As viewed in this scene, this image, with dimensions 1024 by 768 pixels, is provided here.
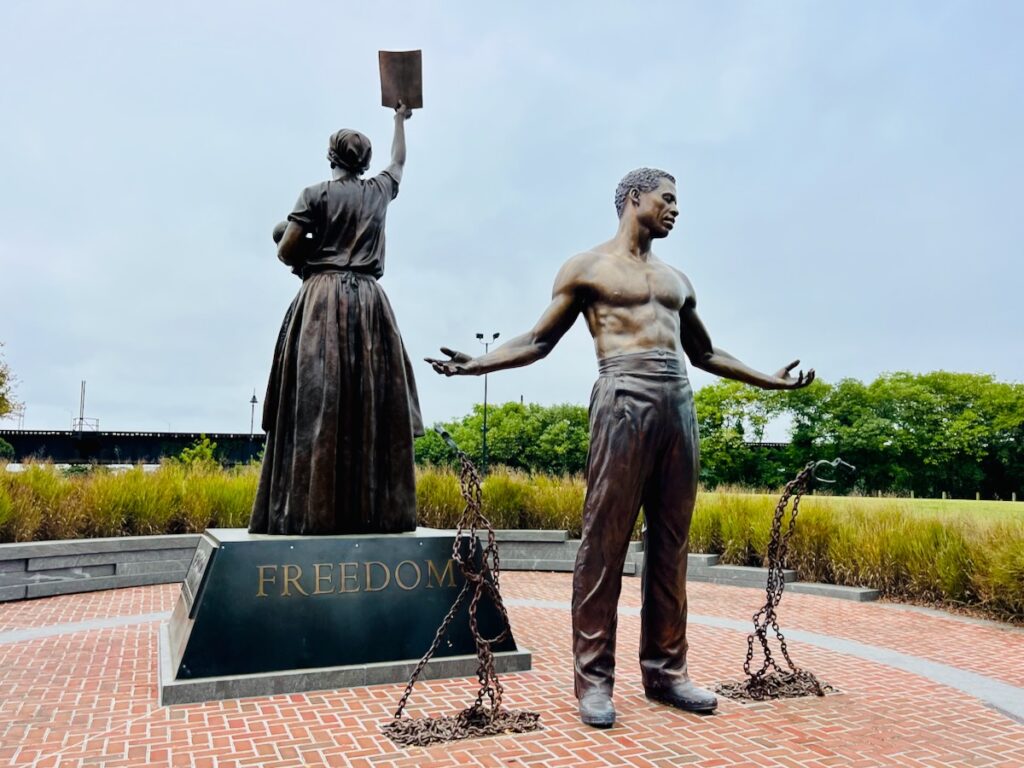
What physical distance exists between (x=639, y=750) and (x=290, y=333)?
3.79 metres

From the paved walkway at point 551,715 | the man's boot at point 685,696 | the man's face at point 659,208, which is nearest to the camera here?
the paved walkway at point 551,715

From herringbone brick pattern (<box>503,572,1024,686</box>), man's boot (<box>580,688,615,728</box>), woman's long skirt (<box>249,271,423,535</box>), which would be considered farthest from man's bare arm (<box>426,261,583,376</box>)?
herringbone brick pattern (<box>503,572,1024,686</box>)

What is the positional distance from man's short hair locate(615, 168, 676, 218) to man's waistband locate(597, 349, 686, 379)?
0.92 meters

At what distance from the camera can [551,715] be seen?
462 cm

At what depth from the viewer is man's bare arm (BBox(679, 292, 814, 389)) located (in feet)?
16.8

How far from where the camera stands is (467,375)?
15.0ft

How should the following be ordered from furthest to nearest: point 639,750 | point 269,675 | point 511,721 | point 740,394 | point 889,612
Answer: point 740,394 → point 889,612 → point 269,675 → point 511,721 → point 639,750

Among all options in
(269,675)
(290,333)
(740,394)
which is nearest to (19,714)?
(269,675)

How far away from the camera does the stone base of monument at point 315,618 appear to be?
5023mm

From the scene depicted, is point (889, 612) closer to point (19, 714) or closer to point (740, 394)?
point (19, 714)

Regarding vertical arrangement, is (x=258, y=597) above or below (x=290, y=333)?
below

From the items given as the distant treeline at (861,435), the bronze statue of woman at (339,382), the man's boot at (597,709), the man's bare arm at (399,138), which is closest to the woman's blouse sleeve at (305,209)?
the bronze statue of woman at (339,382)

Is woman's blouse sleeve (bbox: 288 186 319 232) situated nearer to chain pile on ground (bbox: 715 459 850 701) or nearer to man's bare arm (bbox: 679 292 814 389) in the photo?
man's bare arm (bbox: 679 292 814 389)

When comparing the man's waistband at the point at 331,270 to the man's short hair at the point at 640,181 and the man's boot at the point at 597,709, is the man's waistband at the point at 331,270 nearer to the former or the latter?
the man's short hair at the point at 640,181
